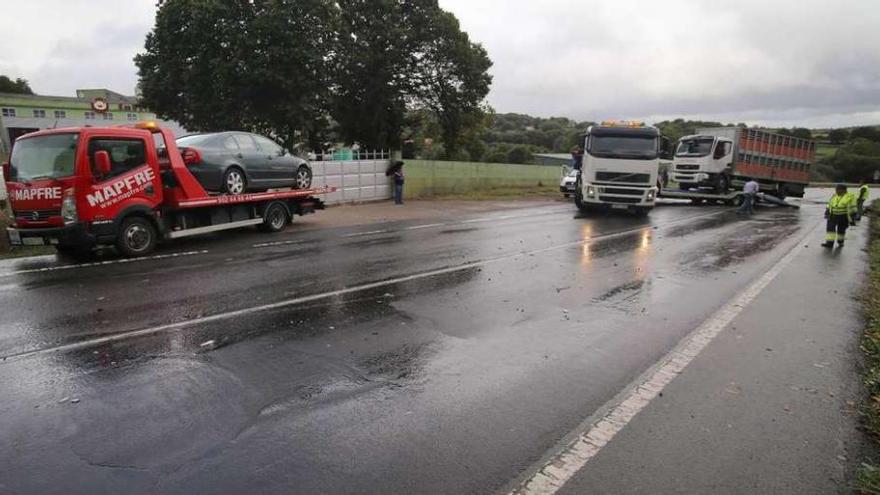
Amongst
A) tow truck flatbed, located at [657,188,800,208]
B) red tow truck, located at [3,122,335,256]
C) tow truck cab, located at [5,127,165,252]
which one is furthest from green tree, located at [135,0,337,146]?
tow truck flatbed, located at [657,188,800,208]

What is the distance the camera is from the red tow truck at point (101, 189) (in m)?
8.97

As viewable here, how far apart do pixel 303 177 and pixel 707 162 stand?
57.9 feet

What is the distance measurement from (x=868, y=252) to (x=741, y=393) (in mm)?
10308

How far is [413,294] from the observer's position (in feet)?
23.0

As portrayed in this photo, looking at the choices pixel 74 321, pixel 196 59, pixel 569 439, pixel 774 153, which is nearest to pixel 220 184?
pixel 74 321

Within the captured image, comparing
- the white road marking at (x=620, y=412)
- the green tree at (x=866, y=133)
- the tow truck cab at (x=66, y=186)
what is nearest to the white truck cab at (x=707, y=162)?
the white road marking at (x=620, y=412)

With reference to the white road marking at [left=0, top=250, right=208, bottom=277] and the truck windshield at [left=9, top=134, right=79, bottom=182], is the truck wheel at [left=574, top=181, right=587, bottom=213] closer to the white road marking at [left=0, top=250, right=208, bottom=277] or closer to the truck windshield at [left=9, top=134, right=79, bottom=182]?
the white road marking at [left=0, top=250, right=208, bottom=277]

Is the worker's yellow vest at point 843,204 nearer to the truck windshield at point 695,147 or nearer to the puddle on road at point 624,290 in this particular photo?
the puddle on road at point 624,290

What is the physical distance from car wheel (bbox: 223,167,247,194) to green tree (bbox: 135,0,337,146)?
1124cm

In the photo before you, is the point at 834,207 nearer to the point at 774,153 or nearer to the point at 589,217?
the point at 589,217

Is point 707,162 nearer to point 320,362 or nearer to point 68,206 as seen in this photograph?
point 68,206

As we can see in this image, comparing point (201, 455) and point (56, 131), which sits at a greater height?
point (56, 131)

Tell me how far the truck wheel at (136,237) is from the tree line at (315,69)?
1347 cm

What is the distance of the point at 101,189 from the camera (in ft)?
30.3
